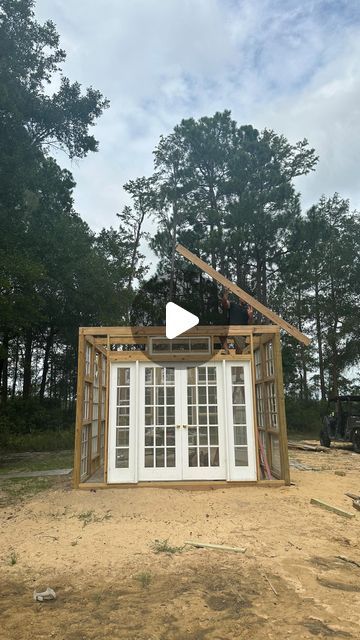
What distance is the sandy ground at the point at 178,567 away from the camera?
2.67 m

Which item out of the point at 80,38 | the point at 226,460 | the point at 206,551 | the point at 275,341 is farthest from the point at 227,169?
the point at 206,551

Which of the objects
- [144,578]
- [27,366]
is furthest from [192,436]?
[27,366]

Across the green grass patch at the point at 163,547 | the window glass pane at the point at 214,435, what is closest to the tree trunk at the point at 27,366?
the window glass pane at the point at 214,435

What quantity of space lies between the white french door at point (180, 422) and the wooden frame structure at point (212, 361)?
4.2 inches

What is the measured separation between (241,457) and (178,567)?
3343 millimetres

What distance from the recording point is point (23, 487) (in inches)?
291

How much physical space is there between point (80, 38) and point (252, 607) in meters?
9.11

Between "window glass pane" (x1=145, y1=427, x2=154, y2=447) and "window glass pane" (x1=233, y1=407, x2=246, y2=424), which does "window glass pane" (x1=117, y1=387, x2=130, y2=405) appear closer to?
"window glass pane" (x1=145, y1=427, x2=154, y2=447)

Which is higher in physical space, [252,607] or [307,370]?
[307,370]

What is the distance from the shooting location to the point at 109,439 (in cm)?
698

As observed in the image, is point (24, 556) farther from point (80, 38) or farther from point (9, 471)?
point (80, 38)

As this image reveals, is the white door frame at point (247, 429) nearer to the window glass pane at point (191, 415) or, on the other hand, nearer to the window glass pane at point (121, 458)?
the window glass pane at point (191, 415)

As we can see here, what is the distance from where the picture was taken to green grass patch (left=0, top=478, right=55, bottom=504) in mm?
6588

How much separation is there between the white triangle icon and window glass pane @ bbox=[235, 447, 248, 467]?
213cm
